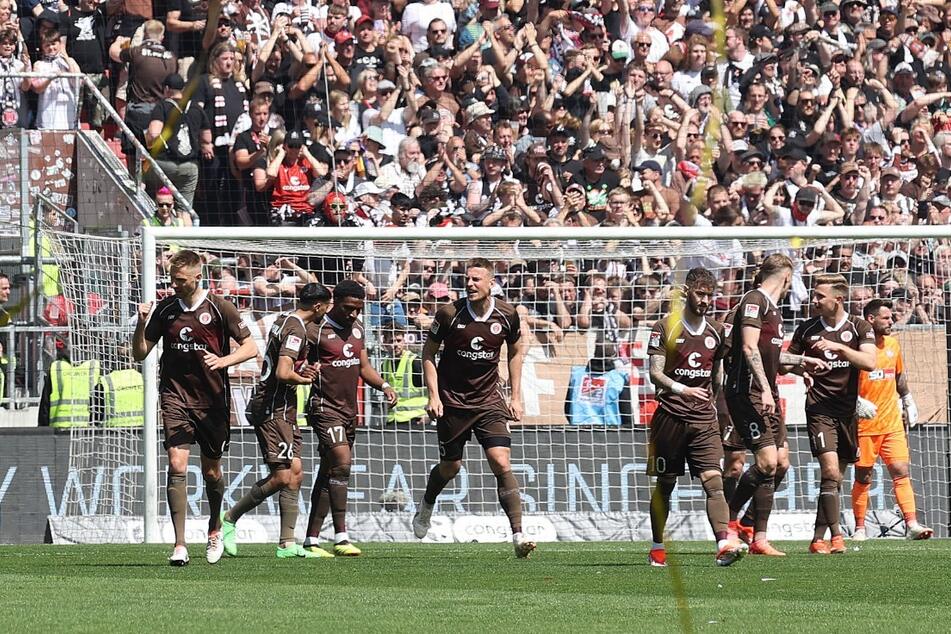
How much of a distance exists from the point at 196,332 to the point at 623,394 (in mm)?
5999

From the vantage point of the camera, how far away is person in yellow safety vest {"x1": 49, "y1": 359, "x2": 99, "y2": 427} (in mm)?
15086

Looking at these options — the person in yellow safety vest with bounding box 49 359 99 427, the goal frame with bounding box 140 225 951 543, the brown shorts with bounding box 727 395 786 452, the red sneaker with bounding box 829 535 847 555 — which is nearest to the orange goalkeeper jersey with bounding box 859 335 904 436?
the goal frame with bounding box 140 225 951 543

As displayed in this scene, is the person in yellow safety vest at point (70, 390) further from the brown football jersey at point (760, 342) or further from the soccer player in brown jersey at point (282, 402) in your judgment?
the brown football jersey at point (760, 342)

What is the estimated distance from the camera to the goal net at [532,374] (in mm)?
15047

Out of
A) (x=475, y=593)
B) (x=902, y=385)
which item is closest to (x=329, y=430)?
(x=475, y=593)

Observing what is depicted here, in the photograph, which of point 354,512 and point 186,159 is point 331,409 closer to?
point 354,512

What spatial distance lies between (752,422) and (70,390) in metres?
7.10

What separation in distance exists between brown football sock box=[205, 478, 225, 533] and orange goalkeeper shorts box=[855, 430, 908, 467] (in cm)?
609

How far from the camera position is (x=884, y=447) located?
46.8 feet

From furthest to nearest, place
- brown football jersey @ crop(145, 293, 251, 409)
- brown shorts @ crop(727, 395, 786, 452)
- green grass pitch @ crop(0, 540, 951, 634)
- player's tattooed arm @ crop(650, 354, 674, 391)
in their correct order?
1. brown shorts @ crop(727, 395, 786, 452)
2. brown football jersey @ crop(145, 293, 251, 409)
3. player's tattooed arm @ crop(650, 354, 674, 391)
4. green grass pitch @ crop(0, 540, 951, 634)

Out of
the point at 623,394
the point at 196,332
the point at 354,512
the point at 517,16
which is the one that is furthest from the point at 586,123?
the point at 196,332

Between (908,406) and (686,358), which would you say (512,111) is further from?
(686,358)

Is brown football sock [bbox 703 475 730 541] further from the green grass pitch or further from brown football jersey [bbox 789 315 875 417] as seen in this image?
brown football jersey [bbox 789 315 875 417]

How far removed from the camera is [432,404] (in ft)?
37.8
